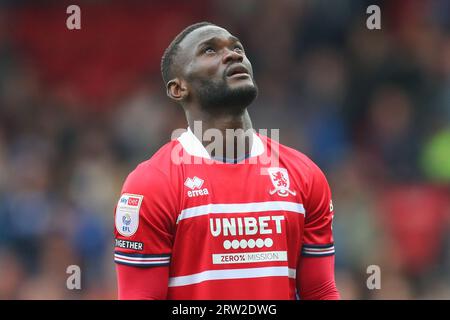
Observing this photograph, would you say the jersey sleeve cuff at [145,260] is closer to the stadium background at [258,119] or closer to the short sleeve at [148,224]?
the short sleeve at [148,224]

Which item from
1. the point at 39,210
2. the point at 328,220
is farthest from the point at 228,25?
the point at 328,220

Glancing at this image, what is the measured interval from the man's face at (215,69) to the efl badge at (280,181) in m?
0.37

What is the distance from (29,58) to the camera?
12.0 metres

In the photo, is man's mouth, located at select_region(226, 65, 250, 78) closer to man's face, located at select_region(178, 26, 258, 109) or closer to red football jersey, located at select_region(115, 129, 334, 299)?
man's face, located at select_region(178, 26, 258, 109)

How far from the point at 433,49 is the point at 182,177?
737 cm

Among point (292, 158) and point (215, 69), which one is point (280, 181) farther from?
point (215, 69)

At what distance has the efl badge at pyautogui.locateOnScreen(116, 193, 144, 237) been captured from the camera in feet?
14.6

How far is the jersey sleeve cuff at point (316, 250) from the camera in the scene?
4.69 metres

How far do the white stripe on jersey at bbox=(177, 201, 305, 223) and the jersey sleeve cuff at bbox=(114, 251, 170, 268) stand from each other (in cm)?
20

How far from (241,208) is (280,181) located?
0.26 m
